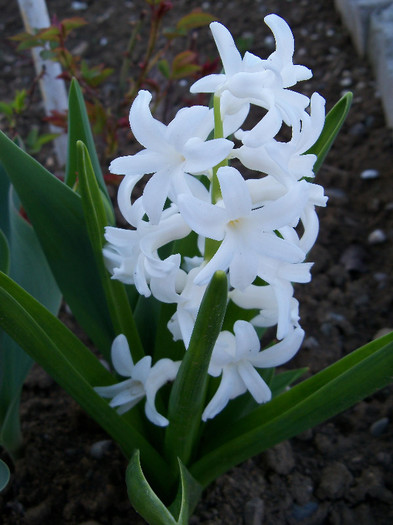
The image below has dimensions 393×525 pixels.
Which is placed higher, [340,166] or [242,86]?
[242,86]

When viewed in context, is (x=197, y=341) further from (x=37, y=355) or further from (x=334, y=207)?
(x=334, y=207)

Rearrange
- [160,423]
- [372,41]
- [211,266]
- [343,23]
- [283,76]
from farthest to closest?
[343,23]
[372,41]
[160,423]
[283,76]
[211,266]

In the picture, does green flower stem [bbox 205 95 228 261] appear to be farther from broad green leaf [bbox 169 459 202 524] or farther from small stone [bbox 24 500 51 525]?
small stone [bbox 24 500 51 525]

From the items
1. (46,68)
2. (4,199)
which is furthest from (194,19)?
(4,199)

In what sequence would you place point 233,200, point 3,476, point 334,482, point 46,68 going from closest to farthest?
point 233,200
point 3,476
point 334,482
point 46,68

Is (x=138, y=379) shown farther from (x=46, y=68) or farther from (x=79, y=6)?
(x=79, y=6)

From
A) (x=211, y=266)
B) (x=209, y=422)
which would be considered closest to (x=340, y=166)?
(x=209, y=422)
